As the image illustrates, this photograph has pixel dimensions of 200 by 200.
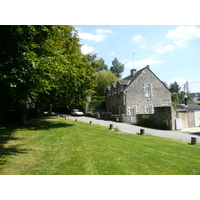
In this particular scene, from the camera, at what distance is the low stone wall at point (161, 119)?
18.4 meters

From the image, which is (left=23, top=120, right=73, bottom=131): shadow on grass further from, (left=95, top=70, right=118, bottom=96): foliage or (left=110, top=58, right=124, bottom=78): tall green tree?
(left=110, top=58, right=124, bottom=78): tall green tree

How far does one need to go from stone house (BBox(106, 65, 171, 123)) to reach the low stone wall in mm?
8690

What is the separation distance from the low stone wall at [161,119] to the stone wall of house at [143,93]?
9069mm

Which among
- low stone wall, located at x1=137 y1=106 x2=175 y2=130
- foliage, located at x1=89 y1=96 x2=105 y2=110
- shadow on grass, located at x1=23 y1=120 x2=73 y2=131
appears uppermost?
foliage, located at x1=89 y1=96 x2=105 y2=110

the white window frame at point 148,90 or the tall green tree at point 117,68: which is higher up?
the tall green tree at point 117,68

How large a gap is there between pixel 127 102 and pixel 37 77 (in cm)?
2396

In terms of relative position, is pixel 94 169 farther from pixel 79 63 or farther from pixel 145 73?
pixel 145 73

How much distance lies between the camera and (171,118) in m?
18.4

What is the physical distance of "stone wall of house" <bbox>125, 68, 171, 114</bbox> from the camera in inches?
1200

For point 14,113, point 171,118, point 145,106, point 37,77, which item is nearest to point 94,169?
point 37,77

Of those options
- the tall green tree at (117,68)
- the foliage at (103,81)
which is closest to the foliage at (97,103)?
the foliage at (103,81)

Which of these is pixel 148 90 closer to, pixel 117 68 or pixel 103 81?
pixel 103 81

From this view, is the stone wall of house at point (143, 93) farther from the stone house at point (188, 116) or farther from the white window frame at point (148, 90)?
the stone house at point (188, 116)

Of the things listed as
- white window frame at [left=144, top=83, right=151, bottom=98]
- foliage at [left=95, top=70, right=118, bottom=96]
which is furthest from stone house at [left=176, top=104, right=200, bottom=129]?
foliage at [left=95, top=70, right=118, bottom=96]
